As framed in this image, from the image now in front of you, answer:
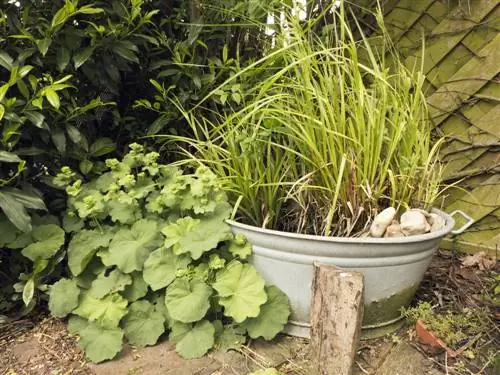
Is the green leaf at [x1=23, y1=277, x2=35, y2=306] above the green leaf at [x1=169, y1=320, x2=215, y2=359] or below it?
above

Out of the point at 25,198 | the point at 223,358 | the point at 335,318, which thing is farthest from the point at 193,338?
the point at 25,198

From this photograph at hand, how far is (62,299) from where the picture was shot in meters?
1.48

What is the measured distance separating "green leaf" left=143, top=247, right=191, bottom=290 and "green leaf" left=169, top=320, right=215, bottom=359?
0.48 ft

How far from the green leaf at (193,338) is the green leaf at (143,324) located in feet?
0.20

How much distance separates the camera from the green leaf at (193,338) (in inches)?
53.1

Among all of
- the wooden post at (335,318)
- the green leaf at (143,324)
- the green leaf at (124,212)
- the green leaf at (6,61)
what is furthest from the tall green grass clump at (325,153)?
the green leaf at (6,61)

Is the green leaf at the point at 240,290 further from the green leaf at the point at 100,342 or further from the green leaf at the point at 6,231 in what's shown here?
the green leaf at the point at 6,231

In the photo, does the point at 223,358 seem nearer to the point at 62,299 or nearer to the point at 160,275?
the point at 160,275

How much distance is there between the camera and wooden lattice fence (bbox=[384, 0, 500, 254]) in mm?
1968

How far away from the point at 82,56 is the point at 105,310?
85cm

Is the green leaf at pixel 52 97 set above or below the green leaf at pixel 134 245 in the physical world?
above

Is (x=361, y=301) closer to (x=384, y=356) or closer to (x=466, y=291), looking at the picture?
(x=384, y=356)

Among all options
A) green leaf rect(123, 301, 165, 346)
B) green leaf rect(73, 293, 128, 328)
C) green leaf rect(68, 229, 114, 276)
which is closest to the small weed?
green leaf rect(123, 301, 165, 346)

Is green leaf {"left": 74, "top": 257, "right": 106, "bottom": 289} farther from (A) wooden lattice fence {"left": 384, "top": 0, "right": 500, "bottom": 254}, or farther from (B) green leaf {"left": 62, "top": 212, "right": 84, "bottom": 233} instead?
(A) wooden lattice fence {"left": 384, "top": 0, "right": 500, "bottom": 254}
